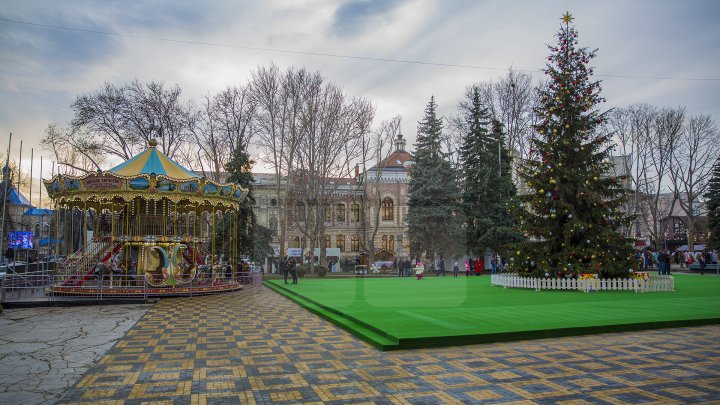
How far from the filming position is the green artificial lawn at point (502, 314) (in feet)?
28.5

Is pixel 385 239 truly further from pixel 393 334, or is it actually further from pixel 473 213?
pixel 393 334

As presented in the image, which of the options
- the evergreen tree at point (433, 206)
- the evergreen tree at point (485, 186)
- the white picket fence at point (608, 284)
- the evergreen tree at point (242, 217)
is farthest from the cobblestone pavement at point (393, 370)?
the evergreen tree at point (433, 206)

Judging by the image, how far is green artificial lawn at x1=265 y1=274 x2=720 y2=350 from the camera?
8695 mm

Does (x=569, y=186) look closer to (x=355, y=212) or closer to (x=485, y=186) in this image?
(x=485, y=186)

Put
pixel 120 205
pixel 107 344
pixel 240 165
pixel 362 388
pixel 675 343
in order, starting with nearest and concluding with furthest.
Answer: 1. pixel 362 388
2. pixel 675 343
3. pixel 107 344
4. pixel 120 205
5. pixel 240 165

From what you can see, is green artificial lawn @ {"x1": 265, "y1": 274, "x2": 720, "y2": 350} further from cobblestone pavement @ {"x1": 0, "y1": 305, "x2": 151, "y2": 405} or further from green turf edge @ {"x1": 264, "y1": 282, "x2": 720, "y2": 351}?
cobblestone pavement @ {"x1": 0, "y1": 305, "x2": 151, "y2": 405}

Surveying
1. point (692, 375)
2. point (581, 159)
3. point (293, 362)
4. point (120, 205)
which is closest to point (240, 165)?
point (120, 205)

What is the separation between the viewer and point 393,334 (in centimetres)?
844

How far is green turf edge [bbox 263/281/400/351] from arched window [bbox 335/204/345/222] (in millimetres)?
41695

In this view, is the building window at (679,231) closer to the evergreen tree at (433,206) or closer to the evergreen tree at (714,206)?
the evergreen tree at (714,206)

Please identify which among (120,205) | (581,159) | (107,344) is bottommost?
(107,344)

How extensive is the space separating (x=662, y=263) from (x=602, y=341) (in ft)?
61.6

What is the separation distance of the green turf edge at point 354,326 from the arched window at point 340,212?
41695 mm

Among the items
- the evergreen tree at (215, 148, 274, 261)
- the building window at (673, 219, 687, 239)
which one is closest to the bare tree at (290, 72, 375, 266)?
the evergreen tree at (215, 148, 274, 261)
